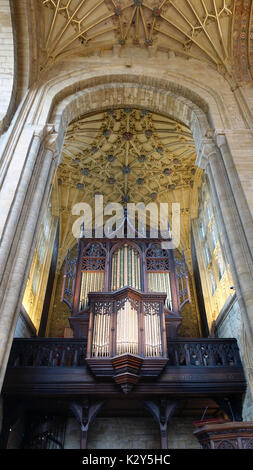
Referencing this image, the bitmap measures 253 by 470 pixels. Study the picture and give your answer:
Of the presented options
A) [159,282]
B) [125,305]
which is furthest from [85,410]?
[159,282]

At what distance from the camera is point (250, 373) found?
5.60 meters

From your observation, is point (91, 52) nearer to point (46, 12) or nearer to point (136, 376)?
point (46, 12)

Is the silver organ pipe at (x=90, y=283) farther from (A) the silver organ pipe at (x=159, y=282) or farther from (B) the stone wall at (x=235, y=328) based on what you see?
(B) the stone wall at (x=235, y=328)

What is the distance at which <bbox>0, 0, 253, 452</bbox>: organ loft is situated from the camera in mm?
6730

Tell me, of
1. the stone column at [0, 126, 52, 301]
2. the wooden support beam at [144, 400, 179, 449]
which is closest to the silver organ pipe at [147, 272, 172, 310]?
the wooden support beam at [144, 400, 179, 449]

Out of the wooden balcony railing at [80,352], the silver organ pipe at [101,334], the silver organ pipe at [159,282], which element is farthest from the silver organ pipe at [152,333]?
the silver organ pipe at [159,282]

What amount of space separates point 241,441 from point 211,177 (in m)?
5.85

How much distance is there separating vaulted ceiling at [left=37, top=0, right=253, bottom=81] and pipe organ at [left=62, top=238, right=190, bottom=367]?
6231 mm

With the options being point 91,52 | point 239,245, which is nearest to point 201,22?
point 91,52

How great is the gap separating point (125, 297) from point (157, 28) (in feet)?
29.8

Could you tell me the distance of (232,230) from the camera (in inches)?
265

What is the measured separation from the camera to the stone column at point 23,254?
5.23 m

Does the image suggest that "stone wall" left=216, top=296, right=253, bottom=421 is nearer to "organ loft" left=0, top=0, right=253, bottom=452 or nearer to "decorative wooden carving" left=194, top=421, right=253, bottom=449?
"organ loft" left=0, top=0, right=253, bottom=452

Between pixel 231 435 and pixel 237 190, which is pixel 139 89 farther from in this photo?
pixel 231 435
